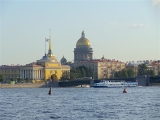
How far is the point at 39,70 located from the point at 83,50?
18.8 m

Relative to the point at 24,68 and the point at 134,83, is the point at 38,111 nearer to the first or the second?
the point at 134,83

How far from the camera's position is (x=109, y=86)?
223ft

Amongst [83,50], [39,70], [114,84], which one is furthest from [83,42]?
[114,84]

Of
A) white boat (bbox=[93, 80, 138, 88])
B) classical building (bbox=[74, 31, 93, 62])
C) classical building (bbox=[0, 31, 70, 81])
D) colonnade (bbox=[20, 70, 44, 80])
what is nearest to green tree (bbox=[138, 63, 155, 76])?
classical building (bbox=[0, 31, 70, 81])

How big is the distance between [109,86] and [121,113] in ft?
143

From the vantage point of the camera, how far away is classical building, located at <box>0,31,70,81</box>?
84312 millimetres

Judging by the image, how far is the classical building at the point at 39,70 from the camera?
8431 centimetres

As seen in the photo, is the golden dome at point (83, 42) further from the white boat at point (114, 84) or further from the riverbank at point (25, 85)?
the white boat at point (114, 84)

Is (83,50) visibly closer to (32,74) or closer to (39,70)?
(39,70)

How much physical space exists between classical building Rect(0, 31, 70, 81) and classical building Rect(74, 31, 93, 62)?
1228cm

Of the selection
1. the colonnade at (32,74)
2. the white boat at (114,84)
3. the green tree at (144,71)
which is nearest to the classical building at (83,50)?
the green tree at (144,71)

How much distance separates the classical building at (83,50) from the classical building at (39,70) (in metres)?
12.3

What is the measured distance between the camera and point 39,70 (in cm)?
8475

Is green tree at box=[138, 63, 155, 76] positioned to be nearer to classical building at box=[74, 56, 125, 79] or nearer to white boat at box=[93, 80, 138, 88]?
classical building at box=[74, 56, 125, 79]
